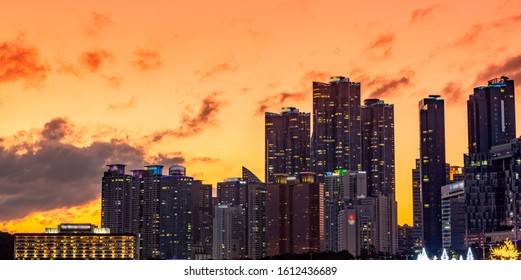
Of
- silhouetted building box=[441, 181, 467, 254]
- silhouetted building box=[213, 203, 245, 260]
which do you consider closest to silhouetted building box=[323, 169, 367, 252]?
silhouetted building box=[213, 203, 245, 260]

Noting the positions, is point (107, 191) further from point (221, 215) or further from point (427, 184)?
point (427, 184)

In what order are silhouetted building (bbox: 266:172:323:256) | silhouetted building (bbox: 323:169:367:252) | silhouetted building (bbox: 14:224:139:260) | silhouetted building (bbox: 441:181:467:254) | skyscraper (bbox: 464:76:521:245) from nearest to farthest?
skyscraper (bbox: 464:76:521:245) < silhouetted building (bbox: 14:224:139:260) < silhouetted building (bbox: 441:181:467:254) < silhouetted building (bbox: 266:172:323:256) < silhouetted building (bbox: 323:169:367:252)

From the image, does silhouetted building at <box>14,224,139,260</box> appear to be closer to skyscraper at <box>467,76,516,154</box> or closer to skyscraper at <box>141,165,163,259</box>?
skyscraper at <box>141,165,163,259</box>

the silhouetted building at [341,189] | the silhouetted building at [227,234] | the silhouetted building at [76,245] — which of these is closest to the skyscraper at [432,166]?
the silhouetted building at [341,189]

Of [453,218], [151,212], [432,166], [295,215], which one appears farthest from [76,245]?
[432,166]
